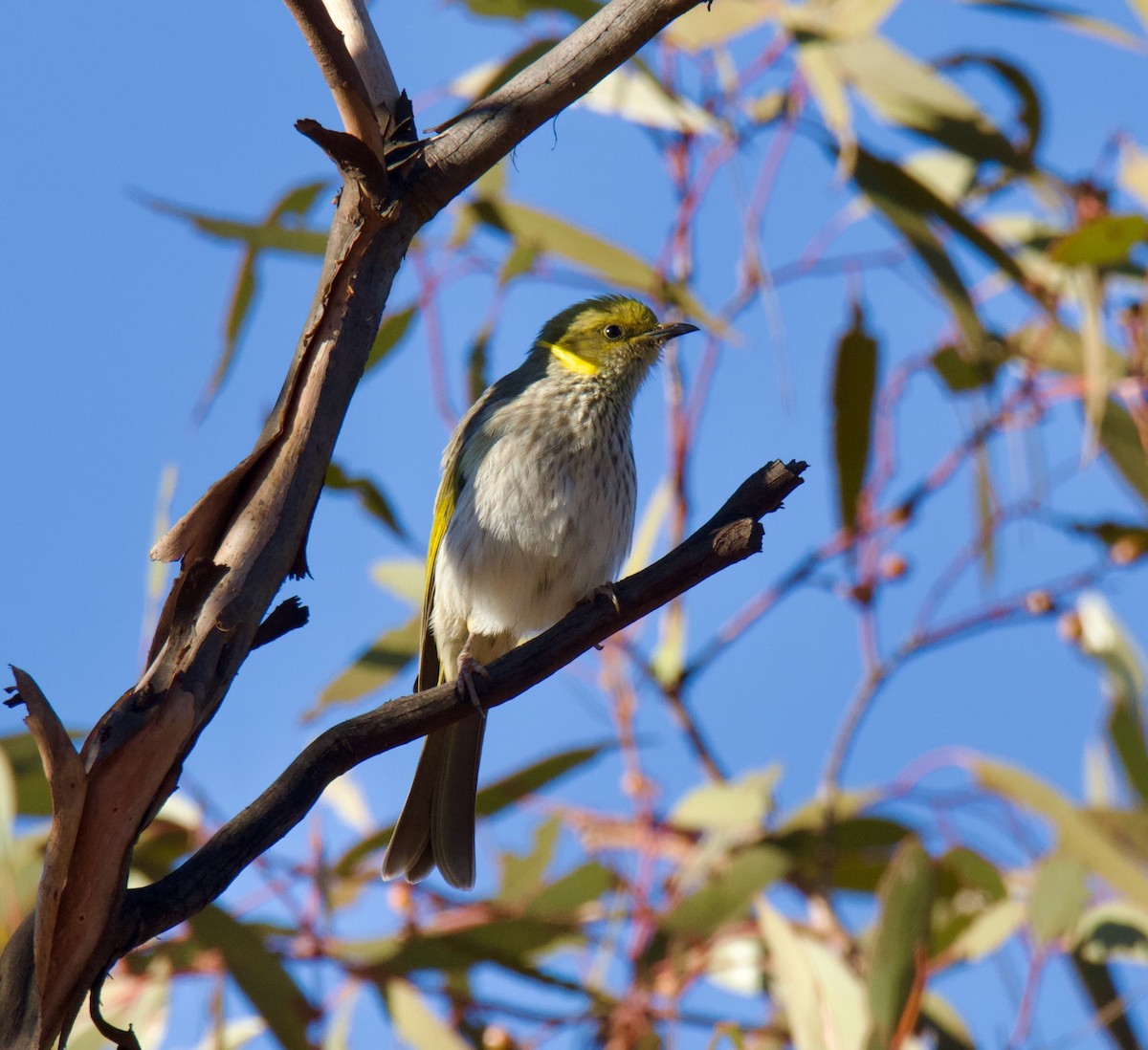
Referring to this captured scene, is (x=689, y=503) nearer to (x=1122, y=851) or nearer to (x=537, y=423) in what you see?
→ (x=537, y=423)

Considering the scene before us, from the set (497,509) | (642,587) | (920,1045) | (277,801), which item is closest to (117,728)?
(277,801)

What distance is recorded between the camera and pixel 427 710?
74.3 inches

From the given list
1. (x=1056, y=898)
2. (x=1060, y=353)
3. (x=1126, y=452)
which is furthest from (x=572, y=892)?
(x=1060, y=353)

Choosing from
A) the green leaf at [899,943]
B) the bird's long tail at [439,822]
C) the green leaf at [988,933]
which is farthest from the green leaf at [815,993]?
the bird's long tail at [439,822]

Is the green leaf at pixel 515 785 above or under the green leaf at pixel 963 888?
above

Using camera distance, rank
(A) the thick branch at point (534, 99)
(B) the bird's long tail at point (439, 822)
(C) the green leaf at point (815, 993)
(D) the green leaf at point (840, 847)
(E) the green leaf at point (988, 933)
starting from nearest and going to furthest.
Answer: (A) the thick branch at point (534, 99), (B) the bird's long tail at point (439, 822), (C) the green leaf at point (815, 993), (E) the green leaf at point (988, 933), (D) the green leaf at point (840, 847)

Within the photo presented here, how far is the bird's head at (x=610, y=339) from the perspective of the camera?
347 cm

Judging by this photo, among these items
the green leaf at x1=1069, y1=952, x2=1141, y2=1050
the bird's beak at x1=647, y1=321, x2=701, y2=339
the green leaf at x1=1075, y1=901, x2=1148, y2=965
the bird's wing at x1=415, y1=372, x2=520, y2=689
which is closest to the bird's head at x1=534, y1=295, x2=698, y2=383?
the bird's beak at x1=647, y1=321, x2=701, y2=339

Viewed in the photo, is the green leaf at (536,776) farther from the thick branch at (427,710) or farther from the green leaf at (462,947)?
the thick branch at (427,710)

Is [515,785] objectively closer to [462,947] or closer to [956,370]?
[462,947]

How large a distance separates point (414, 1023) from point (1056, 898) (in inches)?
61.0

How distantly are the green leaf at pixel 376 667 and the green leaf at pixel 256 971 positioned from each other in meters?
0.74

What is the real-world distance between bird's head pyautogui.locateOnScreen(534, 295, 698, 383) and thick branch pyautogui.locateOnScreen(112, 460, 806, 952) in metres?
1.48

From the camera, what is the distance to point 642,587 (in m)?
1.98
